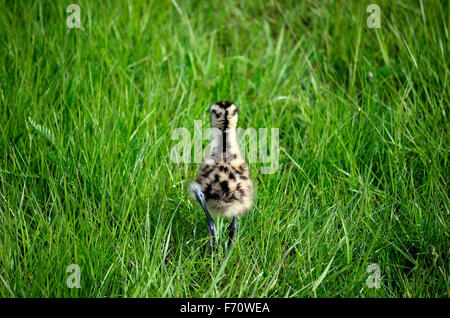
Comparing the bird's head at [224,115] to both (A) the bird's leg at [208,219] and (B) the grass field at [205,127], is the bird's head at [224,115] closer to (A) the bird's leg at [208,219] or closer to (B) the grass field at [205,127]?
(A) the bird's leg at [208,219]

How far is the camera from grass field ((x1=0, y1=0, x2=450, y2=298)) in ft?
9.18

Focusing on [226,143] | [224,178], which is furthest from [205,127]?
[224,178]

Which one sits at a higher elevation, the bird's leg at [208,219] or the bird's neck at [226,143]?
the bird's neck at [226,143]

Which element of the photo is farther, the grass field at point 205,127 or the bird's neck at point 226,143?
the bird's neck at point 226,143

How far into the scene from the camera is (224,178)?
292 centimetres

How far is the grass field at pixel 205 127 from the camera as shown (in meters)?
2.80

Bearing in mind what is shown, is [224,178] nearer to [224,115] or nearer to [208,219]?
[208,219]

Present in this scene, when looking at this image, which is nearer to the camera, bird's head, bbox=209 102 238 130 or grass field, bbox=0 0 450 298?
grass field, bbox=0 0 450 298

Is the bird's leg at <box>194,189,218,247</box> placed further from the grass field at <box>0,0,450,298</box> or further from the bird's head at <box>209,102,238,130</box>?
the bird's head at <box>209,102,238,130</box>

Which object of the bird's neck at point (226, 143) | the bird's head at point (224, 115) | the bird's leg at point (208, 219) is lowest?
the bird's leg at point (208, 219)

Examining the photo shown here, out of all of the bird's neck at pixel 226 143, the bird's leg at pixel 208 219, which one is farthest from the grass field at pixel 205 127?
the bird's neck at pixel 226 143

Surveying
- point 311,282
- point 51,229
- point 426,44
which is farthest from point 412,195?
point 51,229

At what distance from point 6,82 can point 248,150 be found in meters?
1.90

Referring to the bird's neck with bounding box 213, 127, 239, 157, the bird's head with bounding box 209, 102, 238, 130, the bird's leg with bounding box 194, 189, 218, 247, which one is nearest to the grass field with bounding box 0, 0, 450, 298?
the bird's leg with bounding box 194, 189, 218, 247
